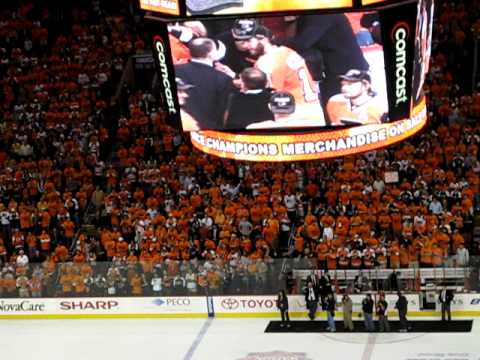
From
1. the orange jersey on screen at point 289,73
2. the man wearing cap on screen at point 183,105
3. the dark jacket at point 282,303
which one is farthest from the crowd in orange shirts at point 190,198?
the orange jersey on screen at point 289,73

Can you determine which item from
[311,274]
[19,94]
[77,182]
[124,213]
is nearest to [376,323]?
[311,274]

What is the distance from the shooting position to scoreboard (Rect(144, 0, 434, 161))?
18.9 meters

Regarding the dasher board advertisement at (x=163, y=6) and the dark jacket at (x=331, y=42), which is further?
the dasher board advertisement at (x=163, y=6)

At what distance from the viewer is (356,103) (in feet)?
65.5

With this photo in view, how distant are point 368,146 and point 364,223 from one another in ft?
24.2

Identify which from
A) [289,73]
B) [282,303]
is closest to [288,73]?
[289,73]

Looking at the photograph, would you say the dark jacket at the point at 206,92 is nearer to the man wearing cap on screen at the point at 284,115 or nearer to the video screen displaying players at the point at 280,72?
the video screen displaying players at the point at 280,72

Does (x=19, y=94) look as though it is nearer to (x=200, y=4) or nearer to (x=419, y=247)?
(x=419, y=247)

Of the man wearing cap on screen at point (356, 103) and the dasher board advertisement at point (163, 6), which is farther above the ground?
the dasher board advertisement at point (163, 6)

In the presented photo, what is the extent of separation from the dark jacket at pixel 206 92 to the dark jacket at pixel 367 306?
7.37 m

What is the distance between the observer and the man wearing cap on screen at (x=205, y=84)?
64.3 feet

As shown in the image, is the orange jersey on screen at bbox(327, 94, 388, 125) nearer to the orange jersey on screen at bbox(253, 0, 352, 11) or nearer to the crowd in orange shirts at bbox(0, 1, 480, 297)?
the orange jersey on screen at bbox(253, 0, 352, 11)

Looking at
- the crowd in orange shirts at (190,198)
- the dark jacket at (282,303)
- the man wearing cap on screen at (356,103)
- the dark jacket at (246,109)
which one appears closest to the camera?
the man wearing cap on screen at (356,103)

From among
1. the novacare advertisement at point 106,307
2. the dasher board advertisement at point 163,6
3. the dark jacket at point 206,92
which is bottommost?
the novacare advertisement at point 106,307
